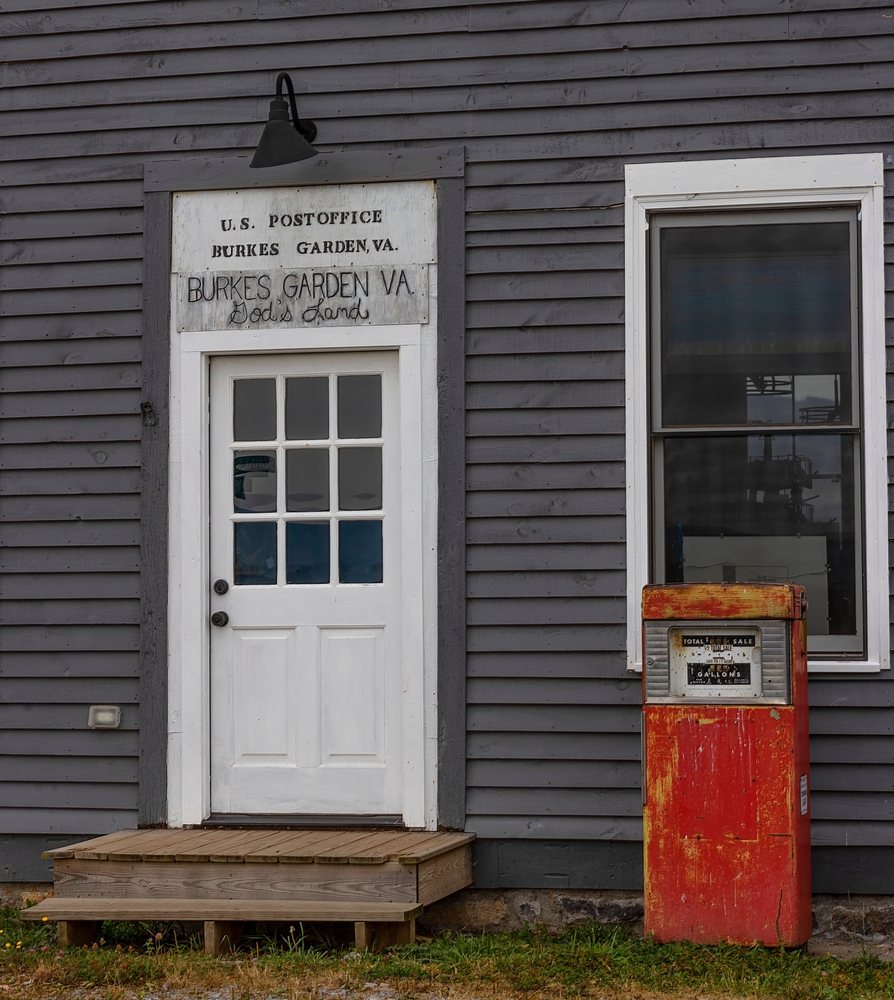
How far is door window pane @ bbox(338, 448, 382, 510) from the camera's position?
18.4 ft

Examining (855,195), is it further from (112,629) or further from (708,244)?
(112,629)

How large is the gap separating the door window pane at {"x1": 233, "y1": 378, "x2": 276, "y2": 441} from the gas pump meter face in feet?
6.92

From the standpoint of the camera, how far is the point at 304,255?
5637 millimetres

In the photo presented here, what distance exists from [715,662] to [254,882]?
1.99 metres

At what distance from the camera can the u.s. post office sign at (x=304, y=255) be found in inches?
218

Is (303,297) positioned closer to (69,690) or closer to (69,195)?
(69,195)

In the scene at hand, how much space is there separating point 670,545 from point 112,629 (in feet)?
8.28

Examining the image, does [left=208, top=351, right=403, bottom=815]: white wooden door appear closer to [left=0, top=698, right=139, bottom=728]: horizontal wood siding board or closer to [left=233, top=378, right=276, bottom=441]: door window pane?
[left=233, top=378, right=276, bottom=441]: door window pane

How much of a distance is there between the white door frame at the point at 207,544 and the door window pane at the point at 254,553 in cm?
15

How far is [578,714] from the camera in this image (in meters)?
5.32

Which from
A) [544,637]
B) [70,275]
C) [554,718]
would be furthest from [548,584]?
[70,275]

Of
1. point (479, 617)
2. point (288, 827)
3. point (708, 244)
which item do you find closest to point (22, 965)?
point (288, 827)

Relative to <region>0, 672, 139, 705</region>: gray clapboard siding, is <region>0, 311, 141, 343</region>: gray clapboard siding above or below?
above

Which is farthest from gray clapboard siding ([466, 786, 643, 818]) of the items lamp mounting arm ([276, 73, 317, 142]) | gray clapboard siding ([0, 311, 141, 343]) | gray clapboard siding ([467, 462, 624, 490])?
lamp mounting arm ([276, 73, 317, 142])
